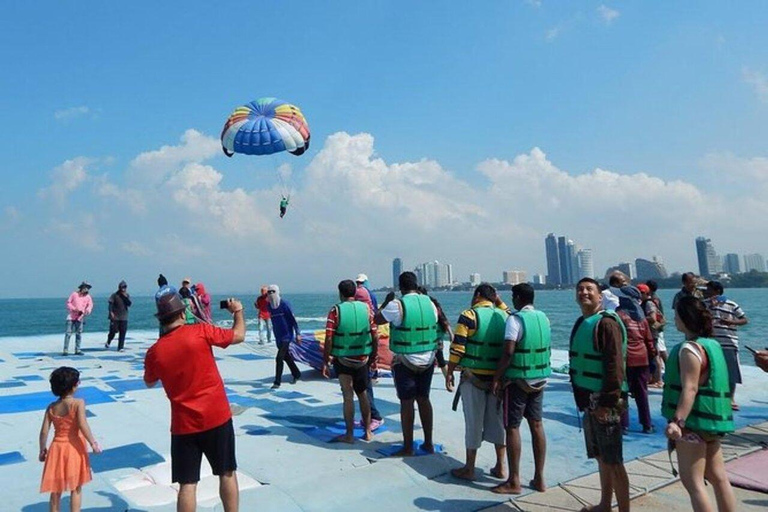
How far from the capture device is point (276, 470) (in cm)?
427

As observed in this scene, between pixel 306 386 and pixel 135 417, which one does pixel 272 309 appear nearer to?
pixel 306 386

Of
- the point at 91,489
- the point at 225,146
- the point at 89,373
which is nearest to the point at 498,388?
the point at 91,489

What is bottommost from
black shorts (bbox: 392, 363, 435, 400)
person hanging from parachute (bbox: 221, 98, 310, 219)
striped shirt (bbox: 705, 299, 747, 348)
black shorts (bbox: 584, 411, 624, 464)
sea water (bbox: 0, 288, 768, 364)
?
sea water (bbox: 0, 288, 768, 364)

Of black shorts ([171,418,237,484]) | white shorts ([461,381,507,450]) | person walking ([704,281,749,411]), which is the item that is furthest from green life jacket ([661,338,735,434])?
person walking ([704,281,749,411])

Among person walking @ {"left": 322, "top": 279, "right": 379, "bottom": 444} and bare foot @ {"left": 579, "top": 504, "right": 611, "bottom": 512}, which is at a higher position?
person walking @ {"left": 322, "top": 279, "right": 379, "bottom": 444}

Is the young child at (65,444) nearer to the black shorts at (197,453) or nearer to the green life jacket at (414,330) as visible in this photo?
the black shorts at (197,453)

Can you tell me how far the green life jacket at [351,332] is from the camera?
5094 mm

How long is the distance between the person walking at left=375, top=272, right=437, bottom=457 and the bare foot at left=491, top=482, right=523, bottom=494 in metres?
0.98

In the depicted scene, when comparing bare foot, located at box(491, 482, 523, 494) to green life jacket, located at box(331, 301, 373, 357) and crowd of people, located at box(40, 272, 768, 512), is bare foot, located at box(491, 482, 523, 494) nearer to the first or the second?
crowd of people, located at box(40, 272, 768, 512)

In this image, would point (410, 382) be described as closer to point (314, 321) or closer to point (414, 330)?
point (414, 330)

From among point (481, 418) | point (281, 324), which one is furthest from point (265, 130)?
point (481, 418)

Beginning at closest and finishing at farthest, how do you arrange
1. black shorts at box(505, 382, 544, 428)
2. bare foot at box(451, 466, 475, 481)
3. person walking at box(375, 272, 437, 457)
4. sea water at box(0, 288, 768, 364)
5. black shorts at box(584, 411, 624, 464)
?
black shorts at box(584, 411, 624, 464) < black shorts at box(505, 382, 544, 428) < bare foot at box(451, 466, 475, 481) < person walking at box(375, 272, 437, 457) < sea water at box(0, 288, 768, 364)

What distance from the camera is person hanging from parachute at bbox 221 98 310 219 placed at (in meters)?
11.0

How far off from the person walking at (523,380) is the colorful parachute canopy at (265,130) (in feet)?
27.9
